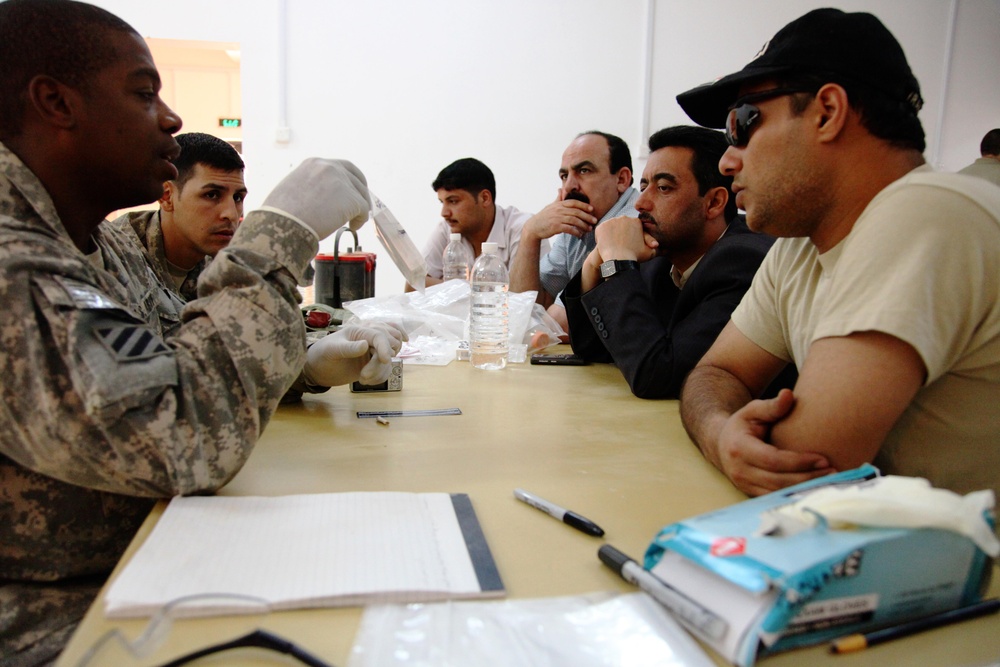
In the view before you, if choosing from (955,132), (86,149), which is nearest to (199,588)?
(86,149)

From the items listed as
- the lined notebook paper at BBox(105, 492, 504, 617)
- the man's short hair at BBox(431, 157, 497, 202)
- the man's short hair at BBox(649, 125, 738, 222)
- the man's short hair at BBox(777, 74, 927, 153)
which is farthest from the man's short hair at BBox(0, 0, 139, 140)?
the man's short hair at BBox(431, 157, 497, 202)

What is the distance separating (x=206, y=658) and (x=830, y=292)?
823mm

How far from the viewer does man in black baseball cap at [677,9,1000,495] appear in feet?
2.61

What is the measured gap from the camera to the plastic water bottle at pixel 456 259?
11.0 ft

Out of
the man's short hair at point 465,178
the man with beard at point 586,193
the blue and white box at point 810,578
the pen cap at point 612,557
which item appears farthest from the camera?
the man's short hair at point 465,178

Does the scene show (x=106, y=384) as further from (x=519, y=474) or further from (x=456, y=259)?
(x=456, y=259)

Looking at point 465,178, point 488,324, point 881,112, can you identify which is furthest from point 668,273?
point 465,178

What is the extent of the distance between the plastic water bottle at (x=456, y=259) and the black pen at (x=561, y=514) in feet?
8.24

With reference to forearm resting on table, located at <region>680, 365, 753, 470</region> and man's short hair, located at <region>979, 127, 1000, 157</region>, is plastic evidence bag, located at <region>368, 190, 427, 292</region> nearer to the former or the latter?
forearm resting on table, located at <region>680, 365, 753, 470</region>

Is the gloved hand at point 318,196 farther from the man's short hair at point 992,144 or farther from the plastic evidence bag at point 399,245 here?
the man's short hair at point 992,144

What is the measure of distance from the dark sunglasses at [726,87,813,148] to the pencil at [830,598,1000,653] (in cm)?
74

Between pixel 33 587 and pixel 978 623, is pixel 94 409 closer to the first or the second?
pixel 33 587

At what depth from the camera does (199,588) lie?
22.6 inches

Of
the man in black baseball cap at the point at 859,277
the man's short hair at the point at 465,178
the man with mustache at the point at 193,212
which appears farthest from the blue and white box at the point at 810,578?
the man's short hair at the point at 465,178
